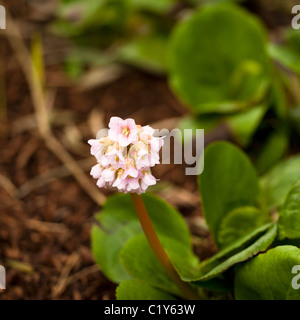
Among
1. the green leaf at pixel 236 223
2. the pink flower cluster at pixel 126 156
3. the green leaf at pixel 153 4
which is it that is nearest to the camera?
the pink flower cluster at pixel 126 156

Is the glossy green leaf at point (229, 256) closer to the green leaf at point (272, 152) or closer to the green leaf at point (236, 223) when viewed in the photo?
the green leaf at point (236, 223)

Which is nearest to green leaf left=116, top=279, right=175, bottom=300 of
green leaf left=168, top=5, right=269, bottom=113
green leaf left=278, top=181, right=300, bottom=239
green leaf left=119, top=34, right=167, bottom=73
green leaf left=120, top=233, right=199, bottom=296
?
green leaf left=120, top=233, right=199, bottom=296

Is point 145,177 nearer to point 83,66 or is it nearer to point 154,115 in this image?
point 154,115

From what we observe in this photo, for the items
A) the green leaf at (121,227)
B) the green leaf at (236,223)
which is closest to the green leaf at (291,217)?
the green leaf at (236,223)

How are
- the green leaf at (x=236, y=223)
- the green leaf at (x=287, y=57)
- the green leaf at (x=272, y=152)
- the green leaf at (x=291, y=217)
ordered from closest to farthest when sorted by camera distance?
the green leaf at (x=291, y=217)
the green leaf at (x=236, y=223)
the green leaf at (x=287, y=57)
the green leaf at (x=272, y=152)

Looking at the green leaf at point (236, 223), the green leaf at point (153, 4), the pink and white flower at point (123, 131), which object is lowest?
the green leaf at point (236, 223)

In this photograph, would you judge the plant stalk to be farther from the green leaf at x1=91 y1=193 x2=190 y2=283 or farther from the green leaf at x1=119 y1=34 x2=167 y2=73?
the green leaf at x1=119 y1=34 x2=167 y2=73

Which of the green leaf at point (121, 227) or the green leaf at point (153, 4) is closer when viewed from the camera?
the green leaf at point (121, 227)
